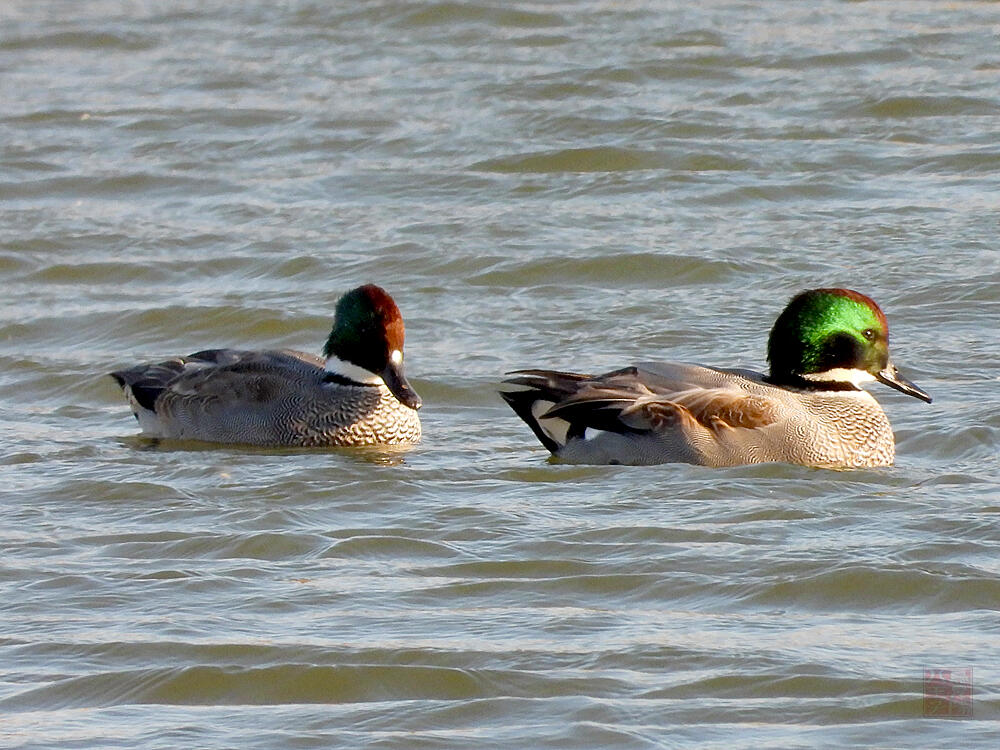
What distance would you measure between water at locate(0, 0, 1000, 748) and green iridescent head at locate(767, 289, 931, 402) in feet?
1.32

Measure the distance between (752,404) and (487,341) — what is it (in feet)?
8.25

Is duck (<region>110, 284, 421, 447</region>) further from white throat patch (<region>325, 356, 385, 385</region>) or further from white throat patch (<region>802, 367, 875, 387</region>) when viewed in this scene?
white throat patch (<region>802, 367, 875, 387</region>)

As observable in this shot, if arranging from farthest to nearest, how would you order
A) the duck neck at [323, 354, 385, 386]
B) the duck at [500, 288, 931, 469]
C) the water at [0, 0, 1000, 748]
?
the duck neck at [323, 354, 385, 386], the duck at [500, 288, 931, 469], the water at [0, 0, 1000, 748]

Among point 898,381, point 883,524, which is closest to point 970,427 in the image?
point 898,381

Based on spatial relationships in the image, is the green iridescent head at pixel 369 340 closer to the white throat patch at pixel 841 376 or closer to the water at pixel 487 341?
the water at pixel 487 341

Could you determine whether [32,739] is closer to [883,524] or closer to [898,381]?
[883,524]

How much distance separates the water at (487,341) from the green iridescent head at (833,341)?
0.40 metres

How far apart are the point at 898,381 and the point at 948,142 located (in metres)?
5.16

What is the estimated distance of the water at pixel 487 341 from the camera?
20.8 feet

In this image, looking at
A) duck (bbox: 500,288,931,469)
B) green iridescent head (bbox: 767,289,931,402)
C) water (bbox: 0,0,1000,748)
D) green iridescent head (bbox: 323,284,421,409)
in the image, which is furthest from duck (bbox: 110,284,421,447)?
green iridescent head (bbox: 767,289,931,402)

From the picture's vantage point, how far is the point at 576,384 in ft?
30.4

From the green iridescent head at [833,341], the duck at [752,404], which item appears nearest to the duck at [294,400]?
the duck at [752,404]

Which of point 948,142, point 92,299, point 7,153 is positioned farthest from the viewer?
point 7,153

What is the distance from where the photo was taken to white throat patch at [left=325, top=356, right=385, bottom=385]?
10.4m
